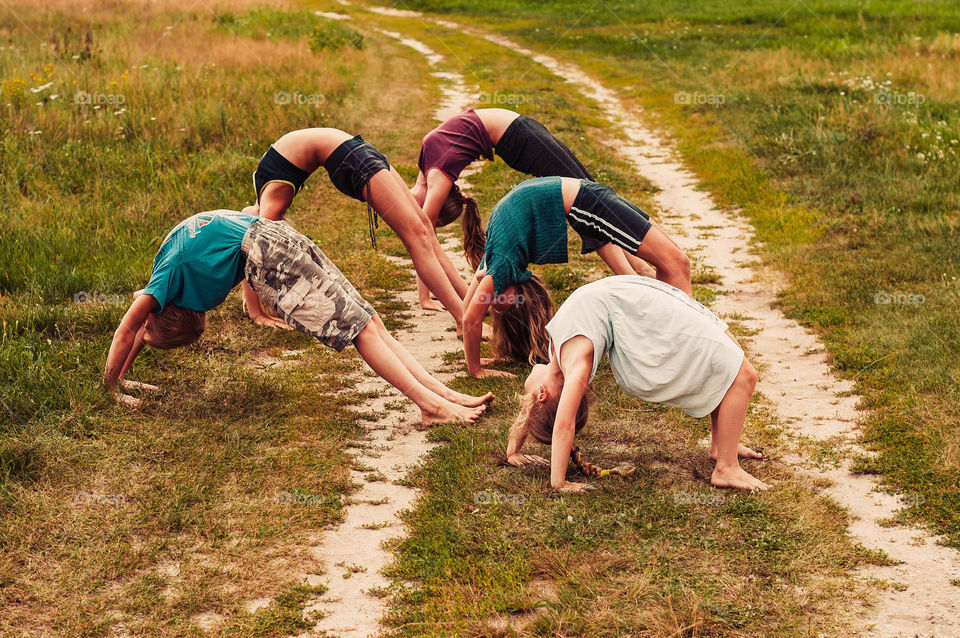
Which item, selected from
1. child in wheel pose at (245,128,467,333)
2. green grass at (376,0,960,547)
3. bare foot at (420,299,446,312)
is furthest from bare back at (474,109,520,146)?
green grass at (376,0,960,547)

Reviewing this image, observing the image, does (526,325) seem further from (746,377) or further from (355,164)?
(746,377)

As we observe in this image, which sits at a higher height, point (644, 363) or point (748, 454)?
point (644, 363)

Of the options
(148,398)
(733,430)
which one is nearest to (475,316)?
(733,430)

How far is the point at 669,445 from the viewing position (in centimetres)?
468

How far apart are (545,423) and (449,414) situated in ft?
2.94

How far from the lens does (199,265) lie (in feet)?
15.3

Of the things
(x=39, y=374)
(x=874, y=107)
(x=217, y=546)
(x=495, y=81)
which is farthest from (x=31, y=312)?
(x=495, y=81)

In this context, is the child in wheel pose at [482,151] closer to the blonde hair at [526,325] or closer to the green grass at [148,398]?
the green grass at [148,398]

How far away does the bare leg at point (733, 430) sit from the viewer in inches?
157

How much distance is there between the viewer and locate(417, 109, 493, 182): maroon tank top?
645 centimetres

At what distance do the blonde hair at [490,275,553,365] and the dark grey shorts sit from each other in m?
1.22

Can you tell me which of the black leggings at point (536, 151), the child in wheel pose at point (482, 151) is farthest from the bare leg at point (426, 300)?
the black leggings at point (536, 151)

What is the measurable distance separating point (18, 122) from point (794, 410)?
29.4ft

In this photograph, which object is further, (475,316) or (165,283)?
(475,316)
